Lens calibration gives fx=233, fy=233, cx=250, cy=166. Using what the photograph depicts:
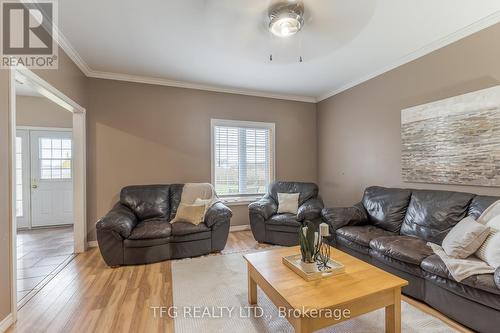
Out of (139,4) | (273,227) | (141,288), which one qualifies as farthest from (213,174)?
(139,4)

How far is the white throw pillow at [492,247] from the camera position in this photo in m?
1.80

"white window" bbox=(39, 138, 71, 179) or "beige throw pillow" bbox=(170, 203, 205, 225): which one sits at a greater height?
"white window" bbox=(39, 138, 71, 179)

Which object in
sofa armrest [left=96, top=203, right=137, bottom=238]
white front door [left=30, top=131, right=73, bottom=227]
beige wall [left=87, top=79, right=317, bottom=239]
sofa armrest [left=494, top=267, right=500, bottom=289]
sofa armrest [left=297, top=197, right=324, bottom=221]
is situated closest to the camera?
sofa armrest [left=494, top=267, right=500, bottom=289]

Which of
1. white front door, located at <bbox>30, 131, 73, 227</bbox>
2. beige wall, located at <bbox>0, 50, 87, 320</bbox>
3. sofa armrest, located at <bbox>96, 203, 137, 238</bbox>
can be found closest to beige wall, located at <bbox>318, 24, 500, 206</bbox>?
sofa armrest, located at <bbox>96, 203, 137, 238</bbox>

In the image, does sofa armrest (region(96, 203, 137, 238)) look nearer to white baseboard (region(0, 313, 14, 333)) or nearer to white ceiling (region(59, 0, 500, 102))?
white baseboard (region(0, 313, 14, 333))

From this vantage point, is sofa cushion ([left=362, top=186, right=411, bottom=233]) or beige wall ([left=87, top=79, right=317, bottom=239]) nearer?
sofa cushion ([left=362, top=186, right=411, bottom=233])

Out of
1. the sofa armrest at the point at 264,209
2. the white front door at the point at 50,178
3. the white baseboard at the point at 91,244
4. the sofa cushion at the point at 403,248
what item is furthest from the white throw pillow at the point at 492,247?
the white front door at the point at 50,178

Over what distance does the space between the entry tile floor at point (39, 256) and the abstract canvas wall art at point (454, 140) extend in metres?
4.74

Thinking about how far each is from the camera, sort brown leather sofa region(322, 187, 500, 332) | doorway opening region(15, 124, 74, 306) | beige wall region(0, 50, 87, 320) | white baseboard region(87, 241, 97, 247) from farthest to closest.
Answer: doorway opening region(15, 124, 74, 306)
white baseboard region(87, 241, 97, 247)
beige wall region(0, 50, 87, 320)
brown leather sofa region(322, 187, 500, 332)

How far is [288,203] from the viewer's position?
4.07m

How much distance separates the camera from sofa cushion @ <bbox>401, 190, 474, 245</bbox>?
2447 mm

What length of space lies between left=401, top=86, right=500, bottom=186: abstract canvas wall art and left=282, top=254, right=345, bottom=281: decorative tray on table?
6.56 feet

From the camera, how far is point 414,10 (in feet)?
7.57

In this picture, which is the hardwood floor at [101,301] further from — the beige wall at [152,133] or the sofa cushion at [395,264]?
the beige wall at [152,133]
